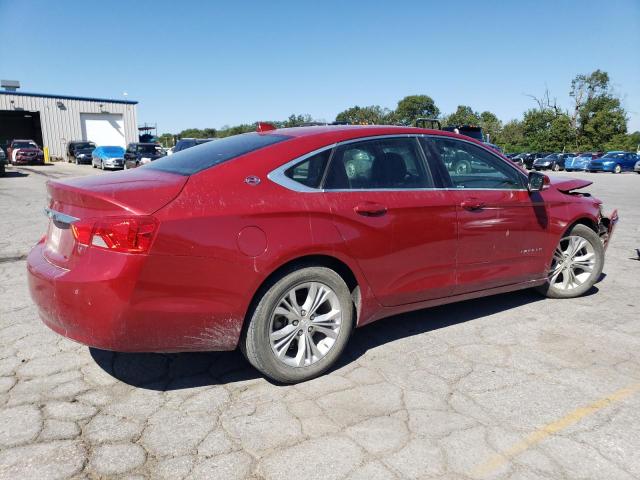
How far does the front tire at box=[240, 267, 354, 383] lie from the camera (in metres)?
2.93

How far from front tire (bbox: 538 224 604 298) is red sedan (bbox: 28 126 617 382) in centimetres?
63

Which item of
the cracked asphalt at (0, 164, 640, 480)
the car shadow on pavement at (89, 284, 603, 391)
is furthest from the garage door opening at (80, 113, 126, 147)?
the car shadow on pavement at (89, 284, 603, 391)

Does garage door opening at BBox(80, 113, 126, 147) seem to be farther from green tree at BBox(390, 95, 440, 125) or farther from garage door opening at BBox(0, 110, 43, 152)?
green tree at BBox(390, 95, 440, 125)

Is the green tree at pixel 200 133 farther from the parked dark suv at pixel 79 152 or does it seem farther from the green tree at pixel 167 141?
the parked dark suv at pixel 79 152

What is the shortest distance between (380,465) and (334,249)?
50.1 inches

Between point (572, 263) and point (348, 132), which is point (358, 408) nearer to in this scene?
point (348, 132)

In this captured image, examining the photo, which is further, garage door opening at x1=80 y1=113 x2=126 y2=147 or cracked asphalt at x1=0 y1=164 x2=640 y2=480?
garage door opening at x1=80 y1=113 x2=126 y2=147

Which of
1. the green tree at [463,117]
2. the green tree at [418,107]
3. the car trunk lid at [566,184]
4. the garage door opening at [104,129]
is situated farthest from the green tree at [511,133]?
the car trunk lid at [566,184]

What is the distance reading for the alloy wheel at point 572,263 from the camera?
15.3 feet

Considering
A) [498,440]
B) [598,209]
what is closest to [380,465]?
[498,440]

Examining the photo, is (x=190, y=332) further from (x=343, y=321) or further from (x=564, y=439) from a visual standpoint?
(x=564, y=439)

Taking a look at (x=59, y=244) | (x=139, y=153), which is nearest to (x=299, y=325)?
(x=59, y=244)

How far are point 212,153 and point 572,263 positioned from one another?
11.4 ft

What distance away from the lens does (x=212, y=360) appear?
346cm
